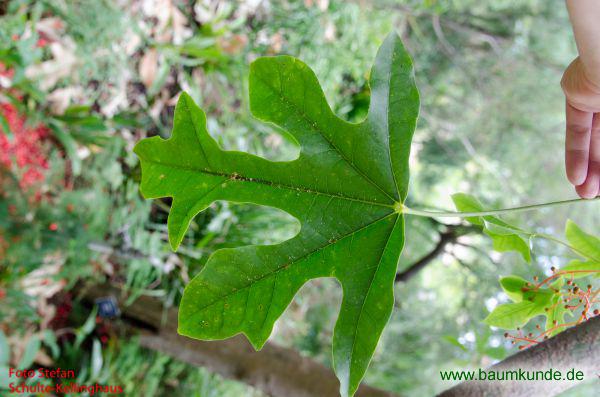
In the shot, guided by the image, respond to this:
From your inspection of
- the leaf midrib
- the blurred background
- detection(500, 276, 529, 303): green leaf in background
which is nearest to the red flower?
the blurred background

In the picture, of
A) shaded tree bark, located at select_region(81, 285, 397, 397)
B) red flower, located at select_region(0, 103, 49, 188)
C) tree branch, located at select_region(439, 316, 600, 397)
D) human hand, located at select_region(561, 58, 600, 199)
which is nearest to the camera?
tree branch, located at select_region(439, 316, 600, 397)

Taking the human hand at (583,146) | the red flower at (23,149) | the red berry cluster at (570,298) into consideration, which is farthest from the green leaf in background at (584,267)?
the red flower at (23,149)

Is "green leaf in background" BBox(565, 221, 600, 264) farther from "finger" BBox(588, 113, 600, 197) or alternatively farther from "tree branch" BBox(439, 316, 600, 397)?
"tree branch" BBox(439, 316, 600, 397)

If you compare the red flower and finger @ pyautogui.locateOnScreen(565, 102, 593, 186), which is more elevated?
finger @ pyautogui.locateOnScreen(565, 102, 593, 186)

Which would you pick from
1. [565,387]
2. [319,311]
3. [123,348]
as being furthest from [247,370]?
[319,311]

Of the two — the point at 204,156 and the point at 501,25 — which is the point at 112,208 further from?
the point at 501,25

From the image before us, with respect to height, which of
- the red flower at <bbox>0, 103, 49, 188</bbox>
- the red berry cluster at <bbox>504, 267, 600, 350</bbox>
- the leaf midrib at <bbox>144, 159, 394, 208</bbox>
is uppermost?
the leaf midrib at <bbox>144, 159, 394, 208</bbox>
